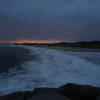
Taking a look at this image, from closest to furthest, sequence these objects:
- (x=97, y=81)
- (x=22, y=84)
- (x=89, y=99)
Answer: (x=89, y=99) < (x=22, y=84) < (x=97, y=81)

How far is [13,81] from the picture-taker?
501 centimetres

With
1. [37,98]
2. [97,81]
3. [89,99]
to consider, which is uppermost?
[37,98]

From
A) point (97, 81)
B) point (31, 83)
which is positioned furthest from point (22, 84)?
point (97, 81)

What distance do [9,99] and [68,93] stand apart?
1.17 meters

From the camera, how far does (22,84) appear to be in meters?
4.81

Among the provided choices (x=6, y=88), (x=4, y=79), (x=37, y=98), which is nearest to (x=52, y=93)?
(x=37, y=98)

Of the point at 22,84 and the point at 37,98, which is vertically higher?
the point at 37,98

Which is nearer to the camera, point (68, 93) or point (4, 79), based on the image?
point (68, 93)

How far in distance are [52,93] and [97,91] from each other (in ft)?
3.56

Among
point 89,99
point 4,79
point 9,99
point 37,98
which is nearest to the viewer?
point 37,98

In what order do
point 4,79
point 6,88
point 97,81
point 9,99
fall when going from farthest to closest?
point 97,81 < point 4,79 < point 6,88 < point 9,99

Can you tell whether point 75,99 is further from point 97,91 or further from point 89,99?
point 97,91

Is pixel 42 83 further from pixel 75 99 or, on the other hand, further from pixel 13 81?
pixel 75 99

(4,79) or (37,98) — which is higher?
(37,98)
